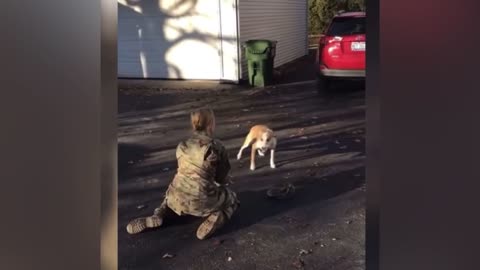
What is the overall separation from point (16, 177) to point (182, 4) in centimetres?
1477

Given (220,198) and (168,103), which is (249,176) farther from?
(168,103)

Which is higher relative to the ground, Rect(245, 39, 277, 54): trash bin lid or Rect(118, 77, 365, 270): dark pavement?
Rect(245, 39, 277, 54): trash bin lid

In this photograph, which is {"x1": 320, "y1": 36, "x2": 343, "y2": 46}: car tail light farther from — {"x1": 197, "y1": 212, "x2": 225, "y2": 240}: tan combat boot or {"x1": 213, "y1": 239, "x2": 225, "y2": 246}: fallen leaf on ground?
{"x1": 213, "y1": 239, "x2": 225, "y2": 246}: fallen leaf on ground

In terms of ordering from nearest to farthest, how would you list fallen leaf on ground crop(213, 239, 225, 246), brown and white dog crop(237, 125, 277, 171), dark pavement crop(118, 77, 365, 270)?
dark pavement crop(118, 77, 365, 270), fallen leaf on ground crop(213, 239, 225, 246), brown and white dog crop(237, 125, 277, 171)

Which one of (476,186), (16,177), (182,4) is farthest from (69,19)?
(182,4)

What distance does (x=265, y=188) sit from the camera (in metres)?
6.27

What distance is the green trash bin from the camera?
14.8 m

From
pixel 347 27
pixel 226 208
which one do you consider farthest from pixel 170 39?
pixel 226 208

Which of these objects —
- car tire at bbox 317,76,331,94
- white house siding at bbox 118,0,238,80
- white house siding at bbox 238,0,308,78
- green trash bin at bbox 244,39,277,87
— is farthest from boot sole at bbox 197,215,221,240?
white house siding at bbox 238,0,308,78

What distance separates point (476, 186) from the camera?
243 centimetres

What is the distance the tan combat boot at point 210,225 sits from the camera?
5000mm

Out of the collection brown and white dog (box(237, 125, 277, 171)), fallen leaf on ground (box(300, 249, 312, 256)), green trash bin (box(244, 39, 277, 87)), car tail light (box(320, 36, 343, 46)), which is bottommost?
fallen leaf on ground (box(300, 249, 312, 256))

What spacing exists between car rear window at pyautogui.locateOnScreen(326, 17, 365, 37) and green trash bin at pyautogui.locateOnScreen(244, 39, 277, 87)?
2.16 m

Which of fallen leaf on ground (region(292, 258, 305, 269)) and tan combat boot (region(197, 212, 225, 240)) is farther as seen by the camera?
tan combat boot (region(197, 212, 225, 240))
